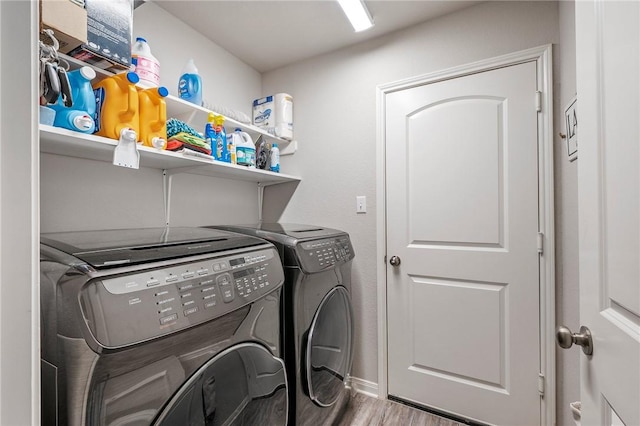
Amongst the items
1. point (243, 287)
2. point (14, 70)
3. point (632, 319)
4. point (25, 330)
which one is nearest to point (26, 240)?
point (25, 330)

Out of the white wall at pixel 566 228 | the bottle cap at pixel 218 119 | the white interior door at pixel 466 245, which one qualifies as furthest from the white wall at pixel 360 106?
the bottle cap at pixel 218 119

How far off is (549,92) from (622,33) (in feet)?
4.05

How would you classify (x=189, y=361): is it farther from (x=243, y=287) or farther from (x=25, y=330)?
(x=25, y=330)

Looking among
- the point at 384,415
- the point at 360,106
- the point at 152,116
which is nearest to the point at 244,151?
the point at 152,116

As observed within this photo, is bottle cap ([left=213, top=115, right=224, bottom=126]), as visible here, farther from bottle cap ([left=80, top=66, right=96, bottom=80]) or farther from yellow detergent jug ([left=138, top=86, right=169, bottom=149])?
bottle cap ([left=80, top=66, right=96, bottom=80])

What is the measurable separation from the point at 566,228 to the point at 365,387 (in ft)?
5.09

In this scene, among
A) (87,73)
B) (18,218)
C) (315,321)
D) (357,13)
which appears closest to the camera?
(18,218)

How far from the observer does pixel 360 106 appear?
6.91 ft

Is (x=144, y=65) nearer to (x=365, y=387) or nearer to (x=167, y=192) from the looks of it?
(x=167, y=192)

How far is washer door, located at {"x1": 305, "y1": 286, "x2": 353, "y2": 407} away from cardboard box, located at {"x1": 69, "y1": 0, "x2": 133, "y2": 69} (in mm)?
1360

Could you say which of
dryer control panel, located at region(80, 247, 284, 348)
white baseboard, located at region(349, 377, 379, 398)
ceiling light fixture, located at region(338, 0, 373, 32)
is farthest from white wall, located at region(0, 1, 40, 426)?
white baseboard, located at region(349, 377, 379, 398)

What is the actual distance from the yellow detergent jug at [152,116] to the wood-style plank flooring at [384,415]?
5.88ft

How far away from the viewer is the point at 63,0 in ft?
3.18

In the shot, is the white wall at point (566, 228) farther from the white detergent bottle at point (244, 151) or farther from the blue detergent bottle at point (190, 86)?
the blue detergent bottle at point (190, 86)
